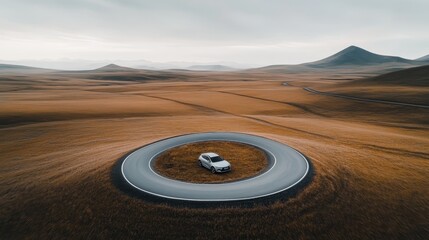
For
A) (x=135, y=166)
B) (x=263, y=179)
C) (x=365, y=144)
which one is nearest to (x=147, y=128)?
(x=135, y=166)

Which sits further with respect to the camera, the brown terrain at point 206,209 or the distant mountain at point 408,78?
the distant mountain at point 408,78

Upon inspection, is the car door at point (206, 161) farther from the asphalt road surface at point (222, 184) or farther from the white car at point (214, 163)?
the asphalt road surface at point (222, 184)

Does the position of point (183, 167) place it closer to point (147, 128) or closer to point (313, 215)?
point (313, 215)

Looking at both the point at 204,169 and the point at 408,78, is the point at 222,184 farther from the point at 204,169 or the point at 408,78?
the point at 408,78

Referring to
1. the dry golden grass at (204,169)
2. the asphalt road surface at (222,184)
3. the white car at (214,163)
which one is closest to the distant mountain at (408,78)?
the asphalt road surface at (222,184)

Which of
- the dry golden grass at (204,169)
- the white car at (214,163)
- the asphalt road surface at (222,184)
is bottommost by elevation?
the dry golden grass at (204,169)

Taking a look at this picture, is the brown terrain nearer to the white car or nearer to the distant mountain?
the white car
